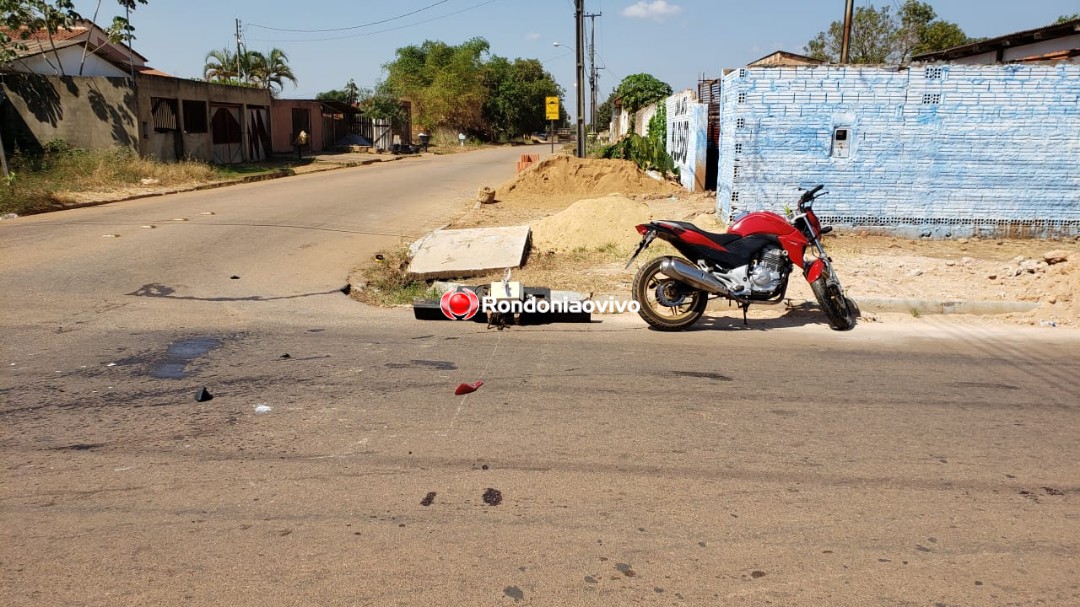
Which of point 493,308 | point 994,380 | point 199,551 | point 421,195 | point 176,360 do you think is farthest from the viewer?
point 421,195

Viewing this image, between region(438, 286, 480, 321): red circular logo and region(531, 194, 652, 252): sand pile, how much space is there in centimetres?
435

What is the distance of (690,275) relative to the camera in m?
7.16

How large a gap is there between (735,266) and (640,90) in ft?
145

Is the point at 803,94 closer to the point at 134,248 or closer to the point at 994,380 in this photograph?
the point at 994,380

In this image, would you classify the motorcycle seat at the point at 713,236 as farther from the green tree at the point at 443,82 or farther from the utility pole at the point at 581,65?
the green tree at the point at 443,82

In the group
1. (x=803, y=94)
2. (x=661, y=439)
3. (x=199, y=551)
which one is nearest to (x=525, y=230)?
(x=803, y=94)

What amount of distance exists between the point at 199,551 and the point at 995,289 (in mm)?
8816

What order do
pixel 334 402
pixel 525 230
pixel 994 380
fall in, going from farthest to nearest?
1. pixel 525 230
2. pixel 994 380
3. pixel 334 402

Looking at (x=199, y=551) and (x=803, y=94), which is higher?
(x=803, y=94)

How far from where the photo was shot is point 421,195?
21125 mm

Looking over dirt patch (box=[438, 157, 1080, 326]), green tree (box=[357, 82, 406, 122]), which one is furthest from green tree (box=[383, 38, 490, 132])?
dirt patch (box=[438, 157, 1080, 326])

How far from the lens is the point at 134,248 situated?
454 inches

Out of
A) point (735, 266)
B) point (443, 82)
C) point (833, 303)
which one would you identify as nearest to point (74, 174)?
point (735, 266)

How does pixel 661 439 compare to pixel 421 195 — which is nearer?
pixel 661 439
